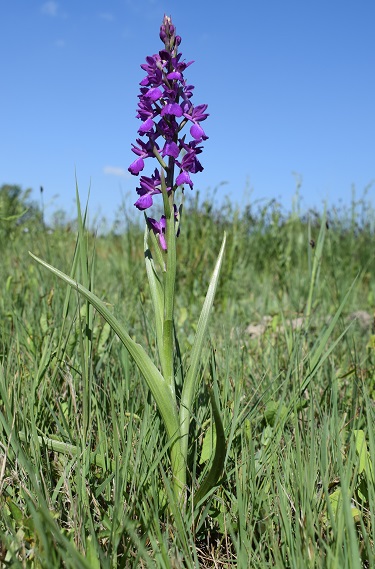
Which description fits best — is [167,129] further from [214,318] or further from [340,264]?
[340,264]

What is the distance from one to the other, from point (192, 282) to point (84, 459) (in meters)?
3.10

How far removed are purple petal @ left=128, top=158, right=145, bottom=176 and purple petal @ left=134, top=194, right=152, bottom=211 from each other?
68 millimetres

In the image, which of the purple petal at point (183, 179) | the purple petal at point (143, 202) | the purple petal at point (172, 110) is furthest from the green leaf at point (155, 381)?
the purple petal at point (172, 110)

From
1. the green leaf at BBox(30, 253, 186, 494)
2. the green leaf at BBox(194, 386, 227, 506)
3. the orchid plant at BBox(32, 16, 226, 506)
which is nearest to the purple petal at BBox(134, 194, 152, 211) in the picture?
the orchid plant at BBox(32, 16, 226, 506)

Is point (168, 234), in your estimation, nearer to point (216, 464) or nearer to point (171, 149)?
point (171, 149)

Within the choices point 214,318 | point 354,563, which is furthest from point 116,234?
point 354,563

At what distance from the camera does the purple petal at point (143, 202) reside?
61.4 inches

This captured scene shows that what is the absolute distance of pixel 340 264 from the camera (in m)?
5.63

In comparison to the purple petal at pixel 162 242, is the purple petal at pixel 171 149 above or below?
above

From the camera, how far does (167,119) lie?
153 centimetres

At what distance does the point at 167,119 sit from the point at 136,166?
0.48 ft

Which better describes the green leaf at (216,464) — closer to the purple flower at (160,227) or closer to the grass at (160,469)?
the grass at (160,469)

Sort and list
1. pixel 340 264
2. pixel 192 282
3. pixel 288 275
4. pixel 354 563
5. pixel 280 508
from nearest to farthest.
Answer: pixel 354 563 → pixel 280 508 → pixel 192 282 → pixel 288 275 → pixel 340 264

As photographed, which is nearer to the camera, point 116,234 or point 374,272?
point 374,272
